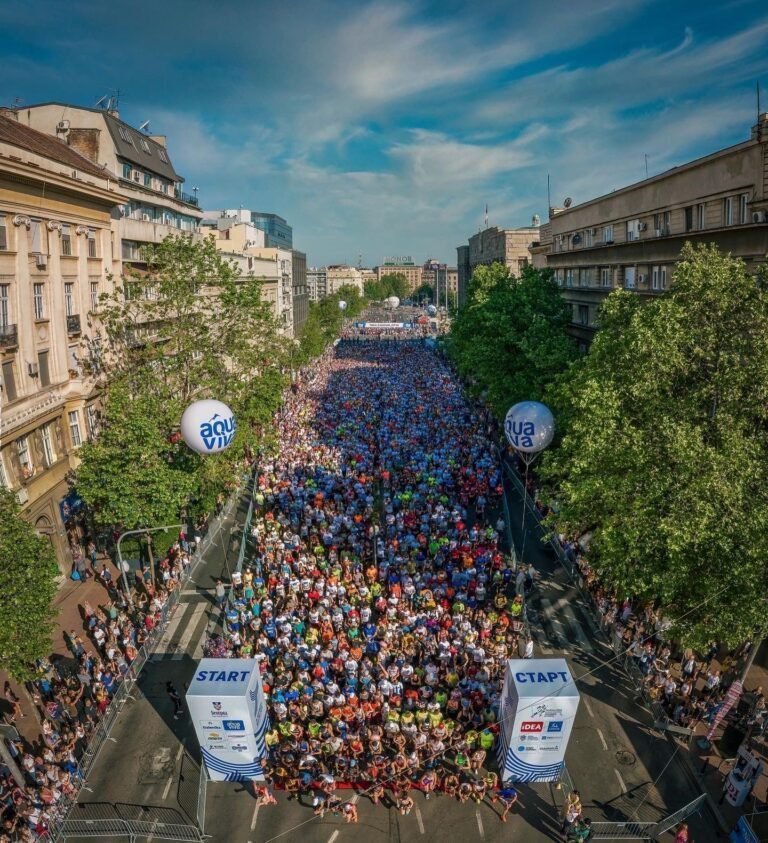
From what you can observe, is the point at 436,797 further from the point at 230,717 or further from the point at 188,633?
the point at 188,633

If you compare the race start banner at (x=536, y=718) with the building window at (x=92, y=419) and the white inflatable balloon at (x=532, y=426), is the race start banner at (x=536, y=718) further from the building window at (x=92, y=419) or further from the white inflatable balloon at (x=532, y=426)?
the building window at (x=92, y=419)

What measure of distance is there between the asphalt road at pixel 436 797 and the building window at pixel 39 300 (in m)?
14.9

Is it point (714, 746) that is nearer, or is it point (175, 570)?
point (714, 746)

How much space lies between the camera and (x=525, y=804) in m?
14.6

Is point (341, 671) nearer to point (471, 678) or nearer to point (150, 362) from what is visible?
point (471, 678)

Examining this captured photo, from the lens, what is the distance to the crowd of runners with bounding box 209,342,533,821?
15219 millimetres

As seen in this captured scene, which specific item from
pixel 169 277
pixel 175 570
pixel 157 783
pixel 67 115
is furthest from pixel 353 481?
pixel 67 115

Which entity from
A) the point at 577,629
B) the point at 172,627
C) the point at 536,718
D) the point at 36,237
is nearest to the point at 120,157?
the point at 36,237

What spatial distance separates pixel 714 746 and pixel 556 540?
36.5 ft

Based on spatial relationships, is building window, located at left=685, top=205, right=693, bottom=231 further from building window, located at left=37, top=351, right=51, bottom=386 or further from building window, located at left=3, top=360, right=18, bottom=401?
building window, located at left=3, top=360, right=18, bottom=401

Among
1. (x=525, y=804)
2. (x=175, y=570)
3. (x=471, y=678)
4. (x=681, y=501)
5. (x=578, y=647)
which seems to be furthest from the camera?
(x=175, y=570)

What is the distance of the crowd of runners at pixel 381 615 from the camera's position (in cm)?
1522

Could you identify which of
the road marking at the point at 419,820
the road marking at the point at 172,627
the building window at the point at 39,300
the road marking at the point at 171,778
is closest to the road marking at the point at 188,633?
the road marking at the point at 172,627

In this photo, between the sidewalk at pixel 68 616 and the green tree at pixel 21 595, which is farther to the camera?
the sidewalk at pixel 68 616
